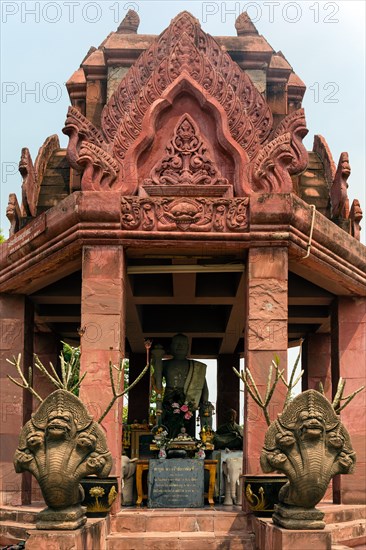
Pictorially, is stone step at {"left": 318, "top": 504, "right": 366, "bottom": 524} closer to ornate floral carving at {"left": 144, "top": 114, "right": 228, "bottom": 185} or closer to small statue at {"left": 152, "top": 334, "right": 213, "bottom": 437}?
small statue at {"left": 152, "top": 334, "right": 213, "bottom": 437}

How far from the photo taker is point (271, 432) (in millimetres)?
9461

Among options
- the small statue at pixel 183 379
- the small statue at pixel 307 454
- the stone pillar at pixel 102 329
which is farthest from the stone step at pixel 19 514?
the small statue at pixel 307 454

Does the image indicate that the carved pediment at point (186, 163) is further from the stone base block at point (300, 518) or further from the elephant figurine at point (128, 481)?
the stone base block at point (300, 518)

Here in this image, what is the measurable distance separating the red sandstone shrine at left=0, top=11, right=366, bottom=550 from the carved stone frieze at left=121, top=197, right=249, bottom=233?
0.06 feet

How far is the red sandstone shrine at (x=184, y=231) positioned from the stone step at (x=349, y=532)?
37mm

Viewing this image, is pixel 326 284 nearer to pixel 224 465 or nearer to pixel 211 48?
pixel 224 465

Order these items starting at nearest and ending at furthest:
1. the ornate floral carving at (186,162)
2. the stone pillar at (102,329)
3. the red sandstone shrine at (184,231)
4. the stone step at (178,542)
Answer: the stone step at (178,542) → the stone pillar at (102,329) → the red sandstone shrine at (184,231) → the ornate floral carving at (186,162)

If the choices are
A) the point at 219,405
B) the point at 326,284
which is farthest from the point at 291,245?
the point at 219,405

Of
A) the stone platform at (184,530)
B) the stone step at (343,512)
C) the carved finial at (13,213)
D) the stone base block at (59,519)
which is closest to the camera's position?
the stone base block at (59,519)

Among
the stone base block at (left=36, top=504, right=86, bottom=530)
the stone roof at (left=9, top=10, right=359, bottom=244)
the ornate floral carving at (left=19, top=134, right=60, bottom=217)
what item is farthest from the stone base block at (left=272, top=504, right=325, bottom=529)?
the ornate floral carving at (left=19, top=134, right=60, bottom=217)

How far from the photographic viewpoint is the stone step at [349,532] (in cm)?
1176

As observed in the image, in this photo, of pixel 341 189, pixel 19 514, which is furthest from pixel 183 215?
pixel 19 514

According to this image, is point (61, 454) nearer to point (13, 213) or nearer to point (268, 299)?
point (268, 299)

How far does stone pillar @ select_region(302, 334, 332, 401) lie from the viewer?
18.2 metres
